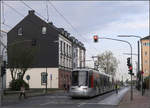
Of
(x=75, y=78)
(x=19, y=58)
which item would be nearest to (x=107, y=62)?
(x=19, y=58)

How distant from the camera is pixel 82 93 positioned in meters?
31.1

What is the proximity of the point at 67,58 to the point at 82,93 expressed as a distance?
49.1m

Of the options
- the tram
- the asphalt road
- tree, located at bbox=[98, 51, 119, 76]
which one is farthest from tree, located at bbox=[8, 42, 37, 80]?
tree, located at bbox=[98, 51, 119, 76]

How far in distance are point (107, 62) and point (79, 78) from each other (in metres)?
71.9

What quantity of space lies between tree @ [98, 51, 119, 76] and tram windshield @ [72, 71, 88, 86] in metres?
70.0

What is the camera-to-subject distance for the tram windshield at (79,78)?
31609 mm

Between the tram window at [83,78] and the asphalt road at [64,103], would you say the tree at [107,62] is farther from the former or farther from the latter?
the asphalt road at [64,103]

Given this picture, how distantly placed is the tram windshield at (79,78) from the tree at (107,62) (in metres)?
70.0

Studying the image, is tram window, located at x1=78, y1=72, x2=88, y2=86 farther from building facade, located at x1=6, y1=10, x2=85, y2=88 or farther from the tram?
building facade, located at x1=6, y1=10, x2=85, y2=88

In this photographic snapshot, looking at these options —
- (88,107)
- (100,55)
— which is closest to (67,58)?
(100,55)

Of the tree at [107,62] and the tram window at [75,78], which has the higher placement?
the tree at [107,62]

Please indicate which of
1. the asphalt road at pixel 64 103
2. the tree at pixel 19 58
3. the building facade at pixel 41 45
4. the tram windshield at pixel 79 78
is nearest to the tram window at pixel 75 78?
the tram windshield at pixel 79 78

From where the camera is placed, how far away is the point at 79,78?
31922 millimetres

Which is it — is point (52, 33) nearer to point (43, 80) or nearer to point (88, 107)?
point (43, 80)
